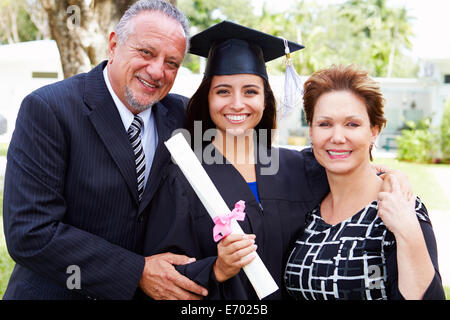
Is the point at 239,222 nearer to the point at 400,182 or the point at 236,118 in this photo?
the point at 236,118

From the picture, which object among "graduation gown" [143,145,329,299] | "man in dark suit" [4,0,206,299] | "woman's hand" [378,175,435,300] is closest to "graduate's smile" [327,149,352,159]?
"graduation gown" [143,145,329,299]

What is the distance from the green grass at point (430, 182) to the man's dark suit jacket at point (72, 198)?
8598 mm

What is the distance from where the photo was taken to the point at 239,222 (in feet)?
7.93

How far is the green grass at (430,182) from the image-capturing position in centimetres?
1089

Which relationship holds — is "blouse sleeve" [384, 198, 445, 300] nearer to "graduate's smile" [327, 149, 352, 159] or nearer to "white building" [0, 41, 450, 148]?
"graduate's smile" [327, 149, 352, 159]

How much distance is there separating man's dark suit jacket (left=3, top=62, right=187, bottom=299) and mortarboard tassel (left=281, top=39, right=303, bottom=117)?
0.95 m

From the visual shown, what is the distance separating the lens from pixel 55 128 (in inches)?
89.1

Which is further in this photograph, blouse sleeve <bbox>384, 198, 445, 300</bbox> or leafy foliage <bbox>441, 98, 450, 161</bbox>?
leafy foliage <bbox>441, 98, 450, 161</bbox>

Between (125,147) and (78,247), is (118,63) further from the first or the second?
(78,247)

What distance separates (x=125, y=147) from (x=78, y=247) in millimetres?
542

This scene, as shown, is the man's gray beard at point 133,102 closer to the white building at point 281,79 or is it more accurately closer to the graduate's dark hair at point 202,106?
the graduate's dark hair at point 202,106

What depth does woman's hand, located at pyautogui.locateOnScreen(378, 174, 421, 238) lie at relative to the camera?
2080 mm

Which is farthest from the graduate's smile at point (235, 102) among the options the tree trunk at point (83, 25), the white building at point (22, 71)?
the white building at point (22, 71)
